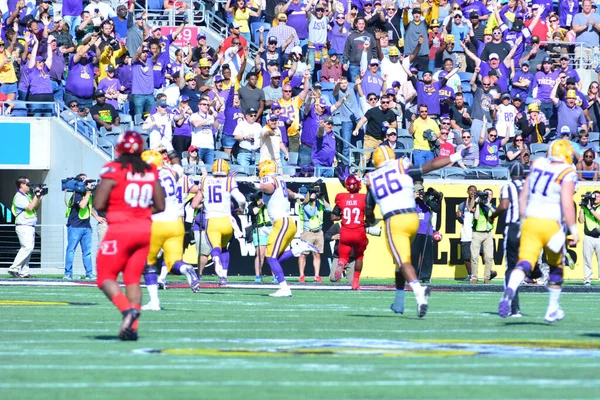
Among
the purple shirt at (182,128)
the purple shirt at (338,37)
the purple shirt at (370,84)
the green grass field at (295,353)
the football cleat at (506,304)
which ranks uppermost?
the purple shirt at (338,37)

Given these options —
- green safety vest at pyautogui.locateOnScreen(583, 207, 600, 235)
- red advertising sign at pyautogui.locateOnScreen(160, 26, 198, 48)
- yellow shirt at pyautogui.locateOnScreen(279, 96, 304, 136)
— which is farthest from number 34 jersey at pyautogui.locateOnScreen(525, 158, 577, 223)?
red advertising sign at pyautogui.locateOnScreen(160, 26, 198, 48)

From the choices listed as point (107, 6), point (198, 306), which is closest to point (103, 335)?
point (198, 306)

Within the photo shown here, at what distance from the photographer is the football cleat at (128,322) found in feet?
36.2

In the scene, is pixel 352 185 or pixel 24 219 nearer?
pixel 352 185

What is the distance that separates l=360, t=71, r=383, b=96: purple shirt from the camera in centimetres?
2748

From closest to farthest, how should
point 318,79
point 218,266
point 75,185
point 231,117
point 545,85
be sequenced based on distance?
point 218,266 < point 75,185 < point 231,117 < point 318,79 < point 545,85

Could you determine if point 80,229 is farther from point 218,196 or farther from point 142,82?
point 218,196

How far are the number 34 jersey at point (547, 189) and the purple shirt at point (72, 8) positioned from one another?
16126 mm

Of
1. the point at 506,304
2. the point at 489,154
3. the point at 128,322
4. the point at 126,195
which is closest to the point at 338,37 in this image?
the point at 489,154

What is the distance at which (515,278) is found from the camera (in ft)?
43.9

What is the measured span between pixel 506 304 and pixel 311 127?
1314 cm

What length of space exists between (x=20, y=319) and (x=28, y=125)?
12.6 metres

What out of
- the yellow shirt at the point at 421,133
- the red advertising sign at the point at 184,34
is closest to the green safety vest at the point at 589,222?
the yellow shirt at the point at 421,133

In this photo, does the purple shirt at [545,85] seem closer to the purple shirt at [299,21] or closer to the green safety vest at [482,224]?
the green safety vest at [482,224]
